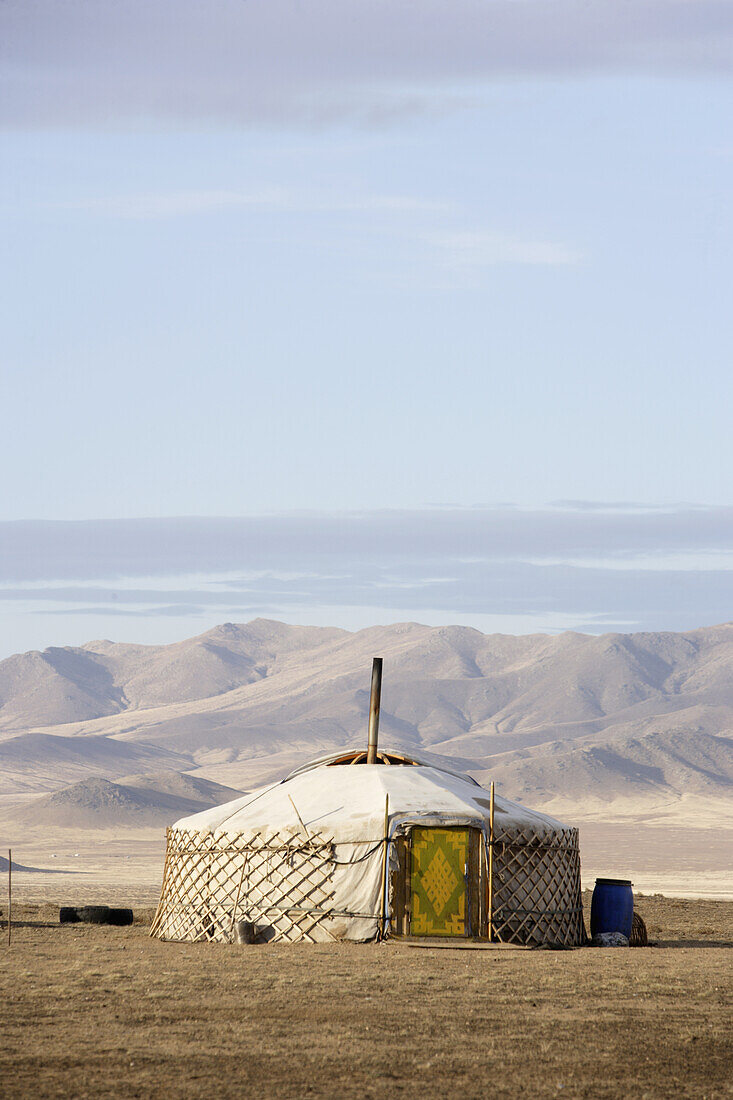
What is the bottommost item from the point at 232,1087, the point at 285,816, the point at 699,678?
the point at 232,1087

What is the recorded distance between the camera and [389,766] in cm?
1791

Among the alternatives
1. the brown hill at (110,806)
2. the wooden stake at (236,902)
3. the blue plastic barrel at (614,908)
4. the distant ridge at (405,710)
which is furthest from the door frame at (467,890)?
the distant ridge at (405,710)

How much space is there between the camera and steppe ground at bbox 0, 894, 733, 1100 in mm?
8352

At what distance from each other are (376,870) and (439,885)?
74cm

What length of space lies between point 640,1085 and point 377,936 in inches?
289

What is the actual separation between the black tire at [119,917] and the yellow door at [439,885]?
5456 mm

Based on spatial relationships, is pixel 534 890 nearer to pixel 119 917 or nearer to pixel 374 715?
pixel 374 715

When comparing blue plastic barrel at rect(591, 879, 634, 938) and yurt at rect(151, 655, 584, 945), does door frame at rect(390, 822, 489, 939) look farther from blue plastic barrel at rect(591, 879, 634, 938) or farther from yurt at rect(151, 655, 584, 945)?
blue plastic barrel at rect(591, 879, 634, 938)

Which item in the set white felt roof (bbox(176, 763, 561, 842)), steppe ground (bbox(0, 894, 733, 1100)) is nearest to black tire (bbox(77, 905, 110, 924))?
white felt roof (bbox(176, 763, 561, 842))

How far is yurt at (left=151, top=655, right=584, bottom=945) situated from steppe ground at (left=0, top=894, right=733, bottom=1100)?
1.71 ft

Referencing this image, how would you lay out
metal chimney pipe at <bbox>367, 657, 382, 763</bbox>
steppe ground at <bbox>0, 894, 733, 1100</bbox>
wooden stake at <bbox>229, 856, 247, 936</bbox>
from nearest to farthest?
steppe ground at <bbox>0, 894, 733, 1100</bbox> < wooden stake at <bbox>229, 856, 247, 936</bbox> < metal chimney pipe at <bbox>367, 657, 382, 763</bbox>

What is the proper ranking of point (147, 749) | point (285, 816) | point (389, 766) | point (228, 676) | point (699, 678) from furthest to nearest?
point (228, 676)
point (699, 678)
point (147, 749)
point (389, 766)
point (285, 816)

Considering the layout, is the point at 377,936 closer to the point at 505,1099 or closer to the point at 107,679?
the point at 505,1099

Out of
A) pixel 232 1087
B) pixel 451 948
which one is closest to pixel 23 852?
pixel 451 948
